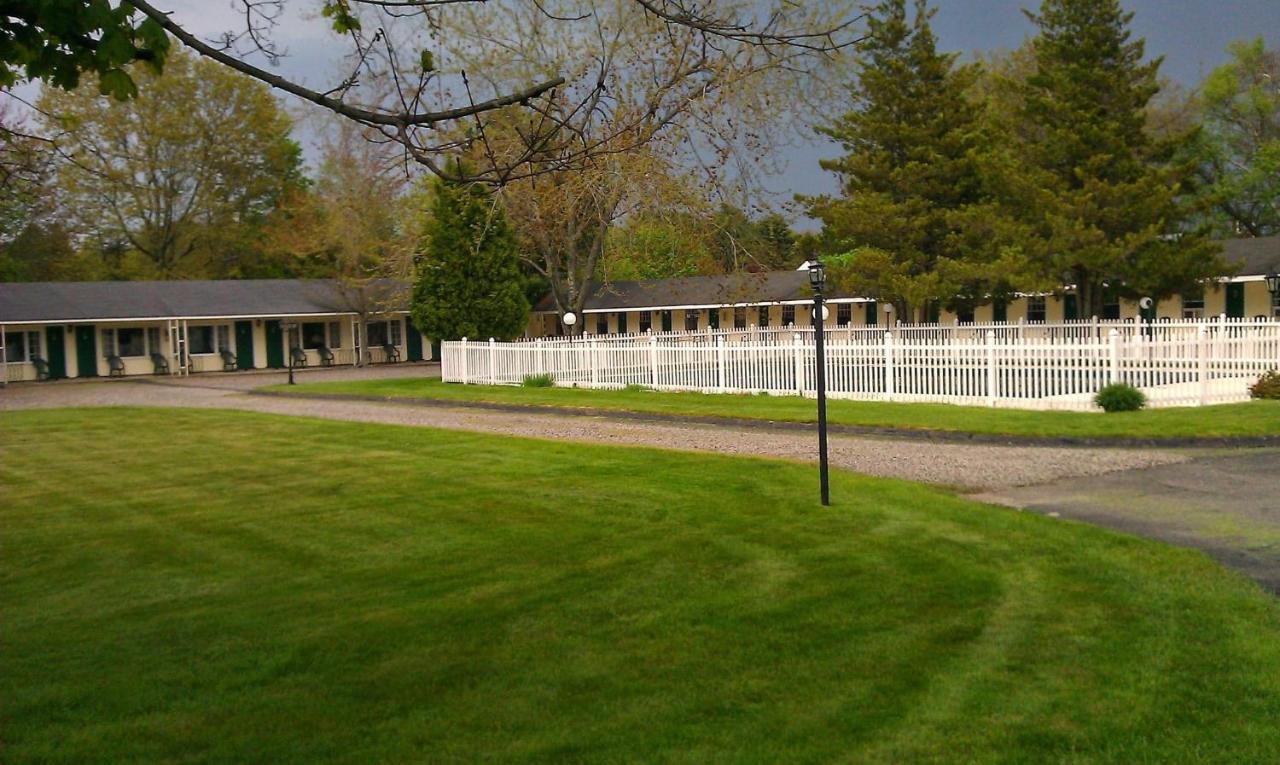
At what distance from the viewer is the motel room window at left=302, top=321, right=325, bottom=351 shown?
50906 mm

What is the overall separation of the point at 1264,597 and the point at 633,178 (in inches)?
767

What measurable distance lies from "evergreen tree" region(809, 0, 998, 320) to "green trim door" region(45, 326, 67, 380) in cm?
2950

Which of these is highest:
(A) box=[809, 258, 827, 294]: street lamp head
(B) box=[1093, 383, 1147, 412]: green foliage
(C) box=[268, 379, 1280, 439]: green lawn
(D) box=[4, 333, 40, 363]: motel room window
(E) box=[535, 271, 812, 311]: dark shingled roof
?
(E) box=[535, 271, 812, 311]: dark shingled roof

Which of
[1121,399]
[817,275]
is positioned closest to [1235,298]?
[1121,399]

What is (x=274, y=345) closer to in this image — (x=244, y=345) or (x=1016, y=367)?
(x=244, y=345)

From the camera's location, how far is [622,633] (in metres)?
6.08

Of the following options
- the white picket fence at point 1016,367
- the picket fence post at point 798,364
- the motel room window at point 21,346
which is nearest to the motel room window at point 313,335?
the motel room window at point 21,346

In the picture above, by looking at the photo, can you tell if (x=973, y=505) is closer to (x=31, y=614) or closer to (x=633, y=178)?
(x=31, y=614)

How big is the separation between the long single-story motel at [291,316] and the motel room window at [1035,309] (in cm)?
4

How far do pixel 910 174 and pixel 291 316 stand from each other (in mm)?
27555

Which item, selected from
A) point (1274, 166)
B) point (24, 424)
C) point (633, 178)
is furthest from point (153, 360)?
point (1274, 166)

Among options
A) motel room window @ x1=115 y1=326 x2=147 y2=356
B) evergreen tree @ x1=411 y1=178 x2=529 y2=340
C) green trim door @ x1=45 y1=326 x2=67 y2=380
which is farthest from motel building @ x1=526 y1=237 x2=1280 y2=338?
green trim door @ x1=45 y1=326 x2=67 y2=380

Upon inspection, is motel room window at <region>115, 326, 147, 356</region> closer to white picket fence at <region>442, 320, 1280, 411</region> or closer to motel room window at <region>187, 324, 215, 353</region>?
motel room window at <region>187, 324, 215, 353</region>

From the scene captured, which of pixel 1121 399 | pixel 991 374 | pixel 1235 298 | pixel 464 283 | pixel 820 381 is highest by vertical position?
pixel 464 283
